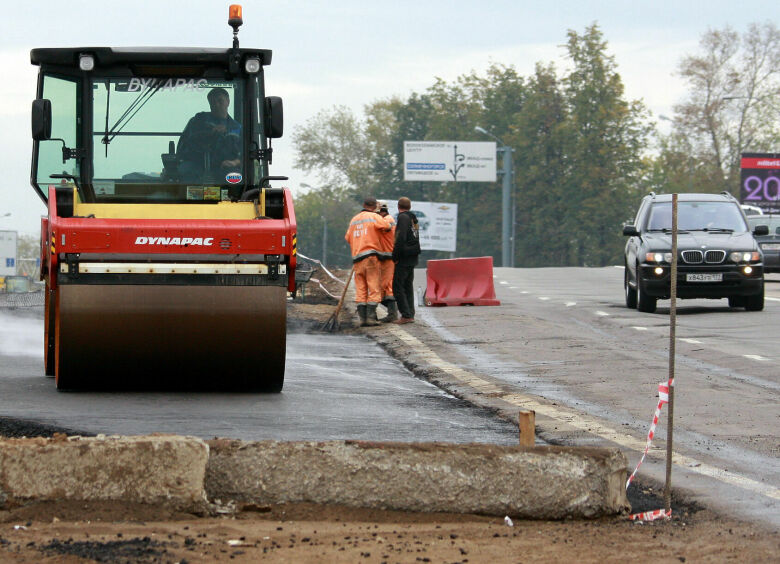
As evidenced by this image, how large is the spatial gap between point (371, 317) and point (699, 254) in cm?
527

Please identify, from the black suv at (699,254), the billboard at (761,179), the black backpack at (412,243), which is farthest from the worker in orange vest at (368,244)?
the billboard at (761,179)

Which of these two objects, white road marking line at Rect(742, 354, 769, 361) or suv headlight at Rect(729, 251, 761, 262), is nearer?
white road marking line at Rect(742, 354, 769, 361)

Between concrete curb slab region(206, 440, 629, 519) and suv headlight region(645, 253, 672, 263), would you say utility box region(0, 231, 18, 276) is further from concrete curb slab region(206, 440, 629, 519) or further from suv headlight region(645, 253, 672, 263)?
concrete curb slab region(206, 440, 629, 519)

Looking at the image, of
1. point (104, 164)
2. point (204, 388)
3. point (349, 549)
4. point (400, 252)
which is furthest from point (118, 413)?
point (400, 252)

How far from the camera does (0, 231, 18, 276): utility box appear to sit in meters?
71.8

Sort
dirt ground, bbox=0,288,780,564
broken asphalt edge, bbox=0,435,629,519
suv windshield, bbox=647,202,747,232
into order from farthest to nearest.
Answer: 1. suv windshield, bbox=647,202,747,232
2. broken asphalt edge, bbox=0,435,629,519
3. dirt ground, bbox=0,288,780,564

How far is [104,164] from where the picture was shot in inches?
486

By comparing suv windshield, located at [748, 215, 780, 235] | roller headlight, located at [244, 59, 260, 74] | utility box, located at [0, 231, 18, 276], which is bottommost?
utility box, located at [0, 231, 18, 276]

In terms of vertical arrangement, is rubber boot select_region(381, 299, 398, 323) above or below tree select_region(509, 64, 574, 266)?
below

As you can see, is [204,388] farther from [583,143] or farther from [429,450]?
[583,143]

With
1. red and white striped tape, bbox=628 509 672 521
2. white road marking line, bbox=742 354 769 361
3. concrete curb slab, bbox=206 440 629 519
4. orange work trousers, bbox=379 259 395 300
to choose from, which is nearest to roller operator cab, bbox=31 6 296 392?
concrete curb slab, bbox=206 440 629 519

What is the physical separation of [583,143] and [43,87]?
82142 mm

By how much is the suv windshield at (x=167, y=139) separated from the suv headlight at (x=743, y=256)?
11.5 meters

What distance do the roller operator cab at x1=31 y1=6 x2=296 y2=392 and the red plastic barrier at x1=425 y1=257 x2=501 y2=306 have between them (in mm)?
11895
